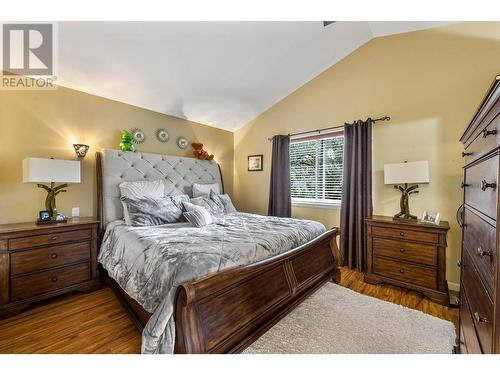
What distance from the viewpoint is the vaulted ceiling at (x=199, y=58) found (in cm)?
217

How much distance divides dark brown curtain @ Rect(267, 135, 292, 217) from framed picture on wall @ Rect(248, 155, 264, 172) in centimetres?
37

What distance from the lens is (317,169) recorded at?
11.7ft

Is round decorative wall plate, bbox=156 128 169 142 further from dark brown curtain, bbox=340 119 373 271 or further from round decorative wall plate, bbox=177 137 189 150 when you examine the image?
dark brown curtain, bbox=340 119 373 271

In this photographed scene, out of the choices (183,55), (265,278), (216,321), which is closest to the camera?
(216,321)

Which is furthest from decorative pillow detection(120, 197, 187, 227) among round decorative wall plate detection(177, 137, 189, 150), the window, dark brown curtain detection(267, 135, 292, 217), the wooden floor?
the window

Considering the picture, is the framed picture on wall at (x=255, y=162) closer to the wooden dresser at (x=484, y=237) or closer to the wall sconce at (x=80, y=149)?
the wall sconce at (x=80, y=149)

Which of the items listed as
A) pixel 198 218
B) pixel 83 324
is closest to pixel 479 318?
pixel 198 218

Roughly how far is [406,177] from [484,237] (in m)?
1.73

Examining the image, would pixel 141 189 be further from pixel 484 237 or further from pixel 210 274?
pixel 484 237

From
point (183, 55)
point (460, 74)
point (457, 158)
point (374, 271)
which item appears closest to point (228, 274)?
point (374, 271)

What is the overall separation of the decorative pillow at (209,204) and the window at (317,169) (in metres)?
1.36

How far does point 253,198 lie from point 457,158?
2965mm
